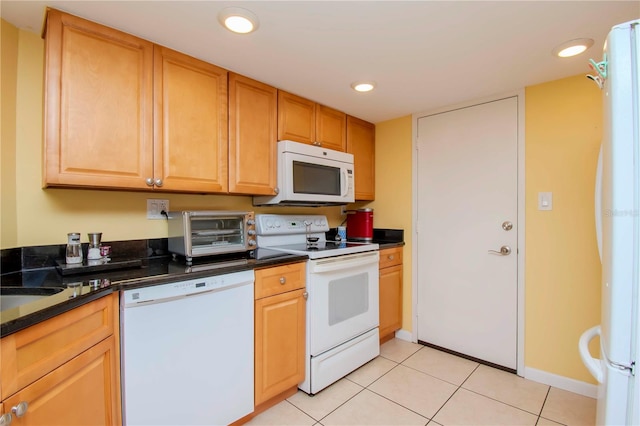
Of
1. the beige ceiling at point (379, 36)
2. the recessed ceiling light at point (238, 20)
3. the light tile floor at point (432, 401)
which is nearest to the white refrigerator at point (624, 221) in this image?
the beige ceiling at point (379, 36)

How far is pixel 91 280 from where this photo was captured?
127cm

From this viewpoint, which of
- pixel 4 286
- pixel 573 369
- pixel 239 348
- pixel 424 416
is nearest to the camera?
pixel 4 286

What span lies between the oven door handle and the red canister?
47 cm

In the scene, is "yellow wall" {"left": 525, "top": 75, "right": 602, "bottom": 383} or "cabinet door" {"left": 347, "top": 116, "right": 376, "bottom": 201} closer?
"yellow wall" {"left": 525, "top": 75, "right": 602, "bottom": 383}

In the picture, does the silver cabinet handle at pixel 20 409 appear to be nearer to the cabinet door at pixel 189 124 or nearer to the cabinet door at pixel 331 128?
the cabinet door at pixel 189 124

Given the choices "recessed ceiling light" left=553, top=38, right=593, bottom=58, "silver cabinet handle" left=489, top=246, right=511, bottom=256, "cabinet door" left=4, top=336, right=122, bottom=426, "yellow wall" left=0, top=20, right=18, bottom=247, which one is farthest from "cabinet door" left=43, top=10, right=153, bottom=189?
"silver cabinet handle" left=489, top=246, right=511, bottom=256

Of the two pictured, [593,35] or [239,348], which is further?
[239,348]

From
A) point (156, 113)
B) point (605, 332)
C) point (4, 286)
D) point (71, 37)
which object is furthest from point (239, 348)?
point (71, 37)

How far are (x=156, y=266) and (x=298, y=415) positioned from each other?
46.7 inches

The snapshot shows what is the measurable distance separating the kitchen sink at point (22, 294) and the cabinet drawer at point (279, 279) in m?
0.88

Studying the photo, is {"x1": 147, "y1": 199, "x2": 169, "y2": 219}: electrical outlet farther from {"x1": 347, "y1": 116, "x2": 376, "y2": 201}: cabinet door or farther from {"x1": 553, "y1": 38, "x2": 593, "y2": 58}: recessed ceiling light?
{"x1": 553, "y1": 38, "x2": 593, "y2": 58}: recessed ceiling light

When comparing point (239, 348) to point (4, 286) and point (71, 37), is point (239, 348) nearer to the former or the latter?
point (4, 286)

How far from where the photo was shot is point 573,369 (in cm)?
197

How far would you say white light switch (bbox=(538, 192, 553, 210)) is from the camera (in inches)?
81.1
